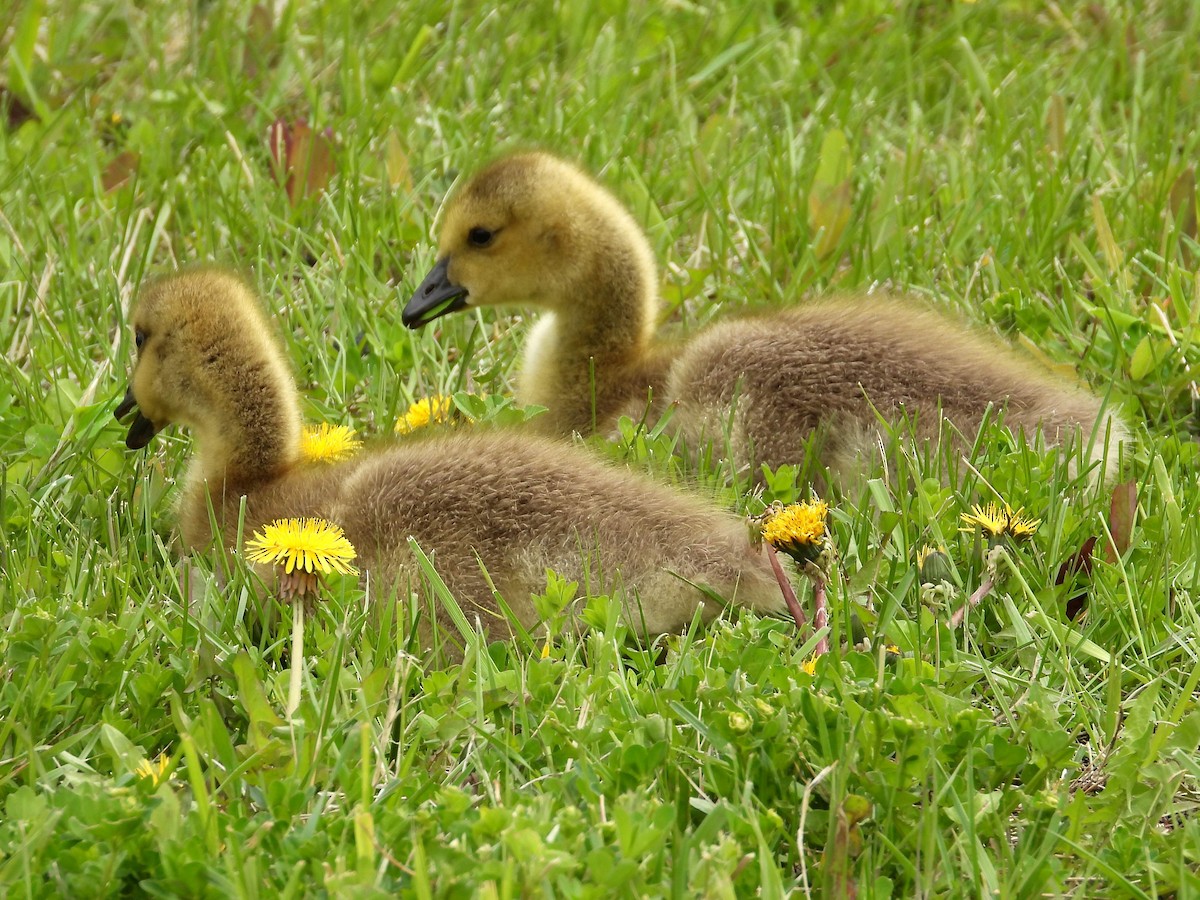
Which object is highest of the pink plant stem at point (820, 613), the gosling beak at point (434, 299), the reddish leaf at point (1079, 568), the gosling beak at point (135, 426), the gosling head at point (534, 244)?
the gosling head at point (534, 244)

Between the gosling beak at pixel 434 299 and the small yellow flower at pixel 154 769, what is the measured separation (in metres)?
1.48

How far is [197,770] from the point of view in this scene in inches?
70.1

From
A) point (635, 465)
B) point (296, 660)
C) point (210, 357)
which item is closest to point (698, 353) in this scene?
point (635, 465)

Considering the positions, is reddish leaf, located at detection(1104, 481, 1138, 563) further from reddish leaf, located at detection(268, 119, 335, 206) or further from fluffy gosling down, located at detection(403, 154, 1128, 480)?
reddish leaf, located at detection(268, 119, 335, 206)

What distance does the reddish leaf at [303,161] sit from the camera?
387 centimetres

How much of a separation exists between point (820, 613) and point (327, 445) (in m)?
1.01

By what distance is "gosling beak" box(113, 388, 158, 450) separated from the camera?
110 inches

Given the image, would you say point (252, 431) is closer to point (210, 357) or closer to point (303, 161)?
point (210, 357)

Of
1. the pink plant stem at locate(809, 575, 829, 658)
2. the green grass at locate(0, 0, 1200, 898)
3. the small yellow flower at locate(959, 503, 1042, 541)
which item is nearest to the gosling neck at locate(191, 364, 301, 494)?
the green grass at locate(0, 0, 1200, 898)

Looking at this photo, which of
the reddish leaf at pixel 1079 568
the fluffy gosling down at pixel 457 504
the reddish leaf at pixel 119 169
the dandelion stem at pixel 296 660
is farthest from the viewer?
the reddish leaf at pixel 119 169

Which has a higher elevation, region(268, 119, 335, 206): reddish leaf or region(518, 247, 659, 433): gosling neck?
region(268, 119, 335, 206): reddish leaf

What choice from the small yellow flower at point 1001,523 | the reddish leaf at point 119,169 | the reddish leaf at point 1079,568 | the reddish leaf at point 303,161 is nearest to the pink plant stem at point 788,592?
the small yellow flower at point 1001,523

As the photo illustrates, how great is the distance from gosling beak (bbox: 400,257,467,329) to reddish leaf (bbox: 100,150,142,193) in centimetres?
112

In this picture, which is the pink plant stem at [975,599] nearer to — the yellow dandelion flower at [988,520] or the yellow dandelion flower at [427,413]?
the yellow dandelion flower at [988,520]
